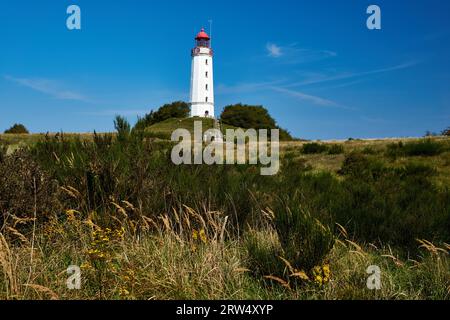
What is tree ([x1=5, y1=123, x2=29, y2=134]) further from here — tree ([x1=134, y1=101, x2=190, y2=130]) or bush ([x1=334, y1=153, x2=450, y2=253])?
bush ([x1=334, y1=153, x2=450, y2=253])

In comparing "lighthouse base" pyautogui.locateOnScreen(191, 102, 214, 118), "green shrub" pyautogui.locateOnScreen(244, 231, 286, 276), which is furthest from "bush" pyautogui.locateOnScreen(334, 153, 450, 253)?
"lighthouse base" pyautogui.locateOnScreen(191, 102, 214, 118)

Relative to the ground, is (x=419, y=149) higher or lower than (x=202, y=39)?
lower

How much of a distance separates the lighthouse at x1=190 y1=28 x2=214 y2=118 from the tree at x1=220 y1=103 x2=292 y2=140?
2.79m

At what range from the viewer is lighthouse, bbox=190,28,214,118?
74250 mm

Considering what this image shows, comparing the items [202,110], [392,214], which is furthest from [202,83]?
[392,214]

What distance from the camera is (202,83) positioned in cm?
7462

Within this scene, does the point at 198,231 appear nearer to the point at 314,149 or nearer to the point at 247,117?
the point at 314,149

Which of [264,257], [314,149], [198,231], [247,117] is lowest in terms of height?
[264,257]

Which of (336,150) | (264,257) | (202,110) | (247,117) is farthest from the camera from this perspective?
(202,110)

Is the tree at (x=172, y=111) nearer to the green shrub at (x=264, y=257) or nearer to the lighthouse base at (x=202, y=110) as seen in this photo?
the lighthouse base at (x=202, y=110)

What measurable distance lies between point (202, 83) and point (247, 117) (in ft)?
31.4

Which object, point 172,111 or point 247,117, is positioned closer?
point 247,117

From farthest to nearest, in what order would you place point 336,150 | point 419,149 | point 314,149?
point 314,149 → point 336,150 → point 419,149

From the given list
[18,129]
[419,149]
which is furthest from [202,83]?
[419,149]
